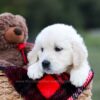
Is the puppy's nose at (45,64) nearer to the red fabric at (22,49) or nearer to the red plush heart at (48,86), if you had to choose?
the red plush heart at (48,86)

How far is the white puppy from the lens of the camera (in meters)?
3.60

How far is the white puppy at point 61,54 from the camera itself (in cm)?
360

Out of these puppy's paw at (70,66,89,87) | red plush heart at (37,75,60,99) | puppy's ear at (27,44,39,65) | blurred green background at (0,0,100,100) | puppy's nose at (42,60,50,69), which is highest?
blurred green background at (0,0,100,100)

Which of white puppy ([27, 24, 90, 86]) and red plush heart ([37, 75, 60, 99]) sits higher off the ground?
white puppy ([27, 24, 90, 86])

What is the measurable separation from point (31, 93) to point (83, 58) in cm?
37

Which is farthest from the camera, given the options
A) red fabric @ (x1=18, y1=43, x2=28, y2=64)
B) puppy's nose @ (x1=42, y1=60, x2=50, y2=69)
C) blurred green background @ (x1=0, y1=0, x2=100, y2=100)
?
blurred green background @ (x1=0, y1=0, x2=100, y2=100)

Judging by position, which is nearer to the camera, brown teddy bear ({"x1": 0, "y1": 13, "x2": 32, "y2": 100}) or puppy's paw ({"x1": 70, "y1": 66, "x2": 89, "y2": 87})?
puppy's paw ({"x1": 70, "y1": 66, "x2": 89, "y2": 87})

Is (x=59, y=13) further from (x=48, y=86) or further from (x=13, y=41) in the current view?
(x=48, y=86)

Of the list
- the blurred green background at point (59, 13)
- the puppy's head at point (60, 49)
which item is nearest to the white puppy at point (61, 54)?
the puppy's head at point (60, 49)

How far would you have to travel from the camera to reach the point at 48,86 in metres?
3.63

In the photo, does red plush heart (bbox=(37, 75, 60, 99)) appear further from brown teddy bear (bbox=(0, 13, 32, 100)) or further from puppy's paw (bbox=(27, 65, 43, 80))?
brown teddy bear (bbox=(0, 13, 32, 100))

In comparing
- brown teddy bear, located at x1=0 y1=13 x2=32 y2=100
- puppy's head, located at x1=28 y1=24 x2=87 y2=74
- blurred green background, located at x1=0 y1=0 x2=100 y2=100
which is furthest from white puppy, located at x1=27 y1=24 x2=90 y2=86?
blurred green background, located at x1=0 y1=0 x2=100 y2=100

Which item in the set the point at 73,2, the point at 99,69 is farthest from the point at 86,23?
the point at 99,69

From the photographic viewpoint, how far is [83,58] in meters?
3.64
